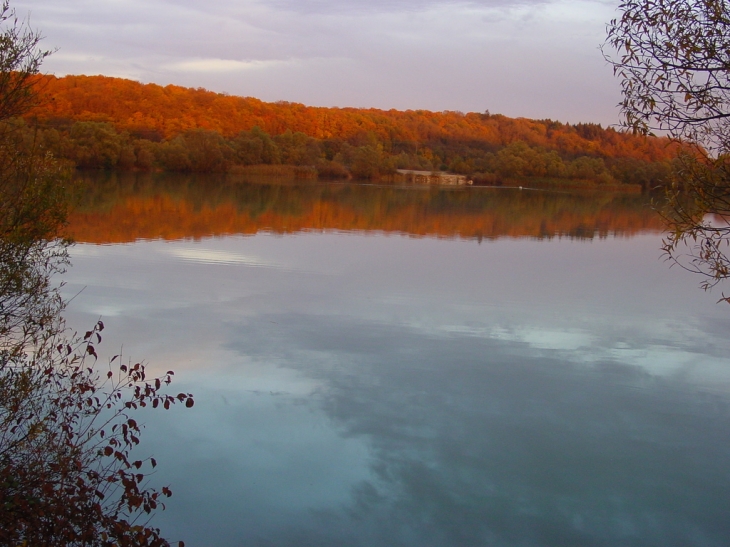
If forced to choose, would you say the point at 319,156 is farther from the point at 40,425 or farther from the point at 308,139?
the point at 40,425

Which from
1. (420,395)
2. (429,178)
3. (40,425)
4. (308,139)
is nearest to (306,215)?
(420,395)

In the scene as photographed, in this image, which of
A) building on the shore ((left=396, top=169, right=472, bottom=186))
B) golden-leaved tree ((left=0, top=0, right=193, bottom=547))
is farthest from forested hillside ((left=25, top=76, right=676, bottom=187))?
golden-leaved tree ((left=0, top=0, right=193, bottom=547))

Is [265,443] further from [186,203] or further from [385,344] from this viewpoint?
[186,203]

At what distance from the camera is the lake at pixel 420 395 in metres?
4.32

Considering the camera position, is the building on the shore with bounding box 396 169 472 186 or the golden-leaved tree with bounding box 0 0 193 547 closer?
the golden-leaved tree with bounding box 0 0 193 547

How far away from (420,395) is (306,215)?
50.6 ft

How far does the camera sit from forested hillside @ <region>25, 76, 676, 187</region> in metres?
45.8

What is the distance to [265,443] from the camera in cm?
506

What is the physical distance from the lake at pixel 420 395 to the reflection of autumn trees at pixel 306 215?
3441mm

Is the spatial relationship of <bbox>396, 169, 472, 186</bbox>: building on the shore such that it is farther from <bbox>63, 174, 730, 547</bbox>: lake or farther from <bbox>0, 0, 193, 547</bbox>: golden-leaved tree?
<bbox>0, 0, 193, 547</bbox>: golden-leaved tree

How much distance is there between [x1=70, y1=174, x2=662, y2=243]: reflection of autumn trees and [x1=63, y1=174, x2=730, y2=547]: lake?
11.3 feet

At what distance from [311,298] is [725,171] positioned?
616 cm

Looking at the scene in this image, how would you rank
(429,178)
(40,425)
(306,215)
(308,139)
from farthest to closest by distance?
(429,178), (308,139), (306,215), (40,425)

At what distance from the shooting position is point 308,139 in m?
54.6
